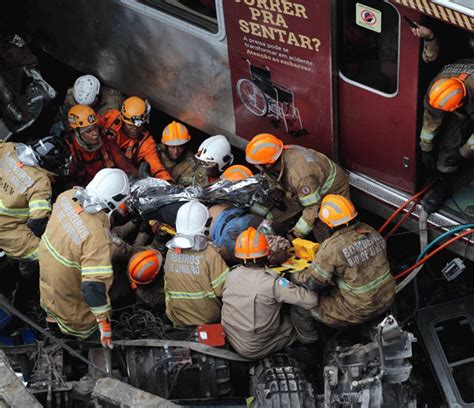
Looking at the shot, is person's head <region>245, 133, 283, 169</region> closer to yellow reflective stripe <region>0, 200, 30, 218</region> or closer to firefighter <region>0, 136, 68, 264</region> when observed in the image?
firefighter <region>0, 136, 68, 264</region>

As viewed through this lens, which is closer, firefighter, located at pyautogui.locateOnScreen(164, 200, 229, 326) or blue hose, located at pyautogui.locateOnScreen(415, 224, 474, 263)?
blue hose, located at pyautogui.locateOnScreen(415, 224, 474, 263)

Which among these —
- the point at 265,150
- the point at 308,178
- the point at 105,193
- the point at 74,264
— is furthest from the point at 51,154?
the point at 308,178

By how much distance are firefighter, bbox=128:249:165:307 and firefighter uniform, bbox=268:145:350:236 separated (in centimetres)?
109

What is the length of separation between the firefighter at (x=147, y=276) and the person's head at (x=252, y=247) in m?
0.83

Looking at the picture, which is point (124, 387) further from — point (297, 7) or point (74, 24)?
point (74, 24)

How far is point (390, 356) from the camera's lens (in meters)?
6.27

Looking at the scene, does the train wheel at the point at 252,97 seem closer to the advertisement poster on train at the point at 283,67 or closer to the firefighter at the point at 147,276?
the advertisement poster on train at the point at 283,67

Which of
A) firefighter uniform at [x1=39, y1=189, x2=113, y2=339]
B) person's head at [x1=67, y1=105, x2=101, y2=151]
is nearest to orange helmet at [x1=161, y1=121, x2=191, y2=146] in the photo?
person's head at [x1=67, y1=105, x2=101, y2=151]

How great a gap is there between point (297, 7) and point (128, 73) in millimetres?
2550

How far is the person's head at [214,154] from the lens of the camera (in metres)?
8.02

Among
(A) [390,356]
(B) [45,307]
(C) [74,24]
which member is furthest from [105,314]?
(C) [74,24]

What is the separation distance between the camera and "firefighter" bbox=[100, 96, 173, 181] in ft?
28.3

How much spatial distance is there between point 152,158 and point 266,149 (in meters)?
1.71

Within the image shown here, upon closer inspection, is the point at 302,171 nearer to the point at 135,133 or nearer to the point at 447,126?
the point at 447,126
